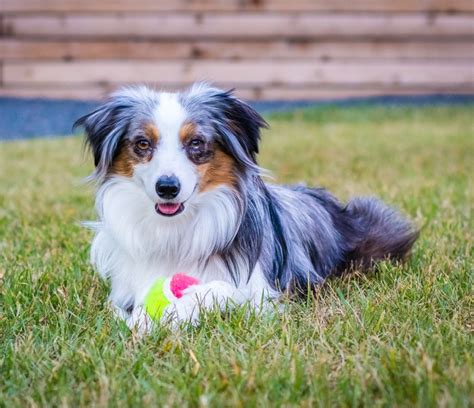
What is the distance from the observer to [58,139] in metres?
9.08

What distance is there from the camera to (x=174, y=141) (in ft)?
→ 9.37

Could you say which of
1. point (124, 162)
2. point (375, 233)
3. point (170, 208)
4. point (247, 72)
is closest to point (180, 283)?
point (170, 208)

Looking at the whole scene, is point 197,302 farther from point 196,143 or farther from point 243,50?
point 243,50

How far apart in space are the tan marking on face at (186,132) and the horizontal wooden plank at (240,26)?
27.0 feet

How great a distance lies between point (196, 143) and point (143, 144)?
213 mm

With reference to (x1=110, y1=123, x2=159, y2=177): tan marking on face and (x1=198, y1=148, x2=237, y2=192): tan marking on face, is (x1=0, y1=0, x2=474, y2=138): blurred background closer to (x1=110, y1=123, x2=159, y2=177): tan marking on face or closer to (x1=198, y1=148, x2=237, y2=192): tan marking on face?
(x1=110, y1=123, x2=159, y2=177): tan marking on face

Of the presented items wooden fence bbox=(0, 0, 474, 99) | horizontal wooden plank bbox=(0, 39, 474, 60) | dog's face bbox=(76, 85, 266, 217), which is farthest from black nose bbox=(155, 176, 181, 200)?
horizontal wooden plank bbox=(0, 39, 474, 60)

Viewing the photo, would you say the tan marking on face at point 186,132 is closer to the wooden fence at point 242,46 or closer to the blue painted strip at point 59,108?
the blue painted strip at point 59,108

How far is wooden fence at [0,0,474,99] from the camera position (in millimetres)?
10641

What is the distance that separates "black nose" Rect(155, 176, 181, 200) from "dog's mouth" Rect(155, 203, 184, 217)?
9 centimetres

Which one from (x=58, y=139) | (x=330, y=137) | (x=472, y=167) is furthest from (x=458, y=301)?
(x=58, y=139)

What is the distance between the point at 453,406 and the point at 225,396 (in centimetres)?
62

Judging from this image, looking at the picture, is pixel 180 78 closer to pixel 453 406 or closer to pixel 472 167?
pixel 472 167

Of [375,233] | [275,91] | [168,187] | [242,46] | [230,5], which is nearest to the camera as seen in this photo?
[168,187]
